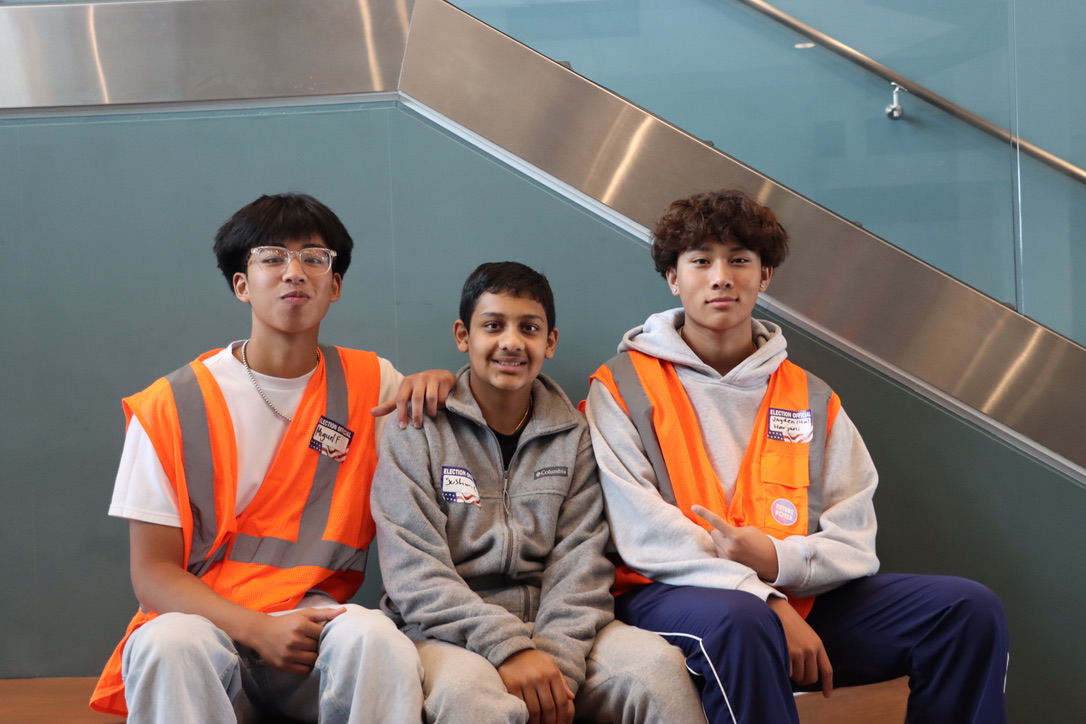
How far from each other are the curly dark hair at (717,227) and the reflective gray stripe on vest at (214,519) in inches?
39.4

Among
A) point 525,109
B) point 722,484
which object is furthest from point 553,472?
point 525,109

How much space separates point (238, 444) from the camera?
2.11 m

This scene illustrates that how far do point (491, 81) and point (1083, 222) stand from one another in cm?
172

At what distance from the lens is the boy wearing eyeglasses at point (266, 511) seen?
1697mm

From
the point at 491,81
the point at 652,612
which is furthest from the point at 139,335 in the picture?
the point at 652,612

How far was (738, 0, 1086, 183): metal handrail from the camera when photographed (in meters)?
2.63

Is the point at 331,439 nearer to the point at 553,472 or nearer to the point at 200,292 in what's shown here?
the point at 553,472

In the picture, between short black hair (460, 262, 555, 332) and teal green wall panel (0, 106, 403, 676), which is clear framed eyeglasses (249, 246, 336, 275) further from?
teal green wall panel (0, 106, 403, 676)

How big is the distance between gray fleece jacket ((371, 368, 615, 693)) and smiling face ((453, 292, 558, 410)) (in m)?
0.06

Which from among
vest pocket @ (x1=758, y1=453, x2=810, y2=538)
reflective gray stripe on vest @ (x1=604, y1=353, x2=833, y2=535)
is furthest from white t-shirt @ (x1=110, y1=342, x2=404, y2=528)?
vest pocket @ (x1=758, y1=453, x2=810, y2=538)

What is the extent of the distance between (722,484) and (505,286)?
2.27ft

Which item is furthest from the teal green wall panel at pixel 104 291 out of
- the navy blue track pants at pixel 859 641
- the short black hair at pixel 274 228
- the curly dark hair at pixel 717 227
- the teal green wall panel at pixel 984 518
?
the teal green wall panel at pixel 984 518

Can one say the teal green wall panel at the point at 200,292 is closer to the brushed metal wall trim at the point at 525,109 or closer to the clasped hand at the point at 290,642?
the brushed metal wall trim at the point at 525,109

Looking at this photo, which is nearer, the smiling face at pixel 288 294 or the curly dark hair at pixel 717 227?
the smiling face at pixel 288 294
